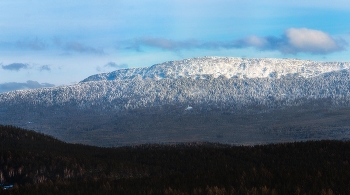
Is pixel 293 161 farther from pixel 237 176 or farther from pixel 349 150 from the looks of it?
pixel 237 176

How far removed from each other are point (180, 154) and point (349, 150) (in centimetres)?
973

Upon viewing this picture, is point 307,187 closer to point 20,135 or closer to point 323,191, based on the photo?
point 323,191

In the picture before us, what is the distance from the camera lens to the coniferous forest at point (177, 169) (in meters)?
18.4

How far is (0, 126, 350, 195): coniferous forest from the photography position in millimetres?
18359

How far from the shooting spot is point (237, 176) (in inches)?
806

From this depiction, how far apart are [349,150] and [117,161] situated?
12713 mm

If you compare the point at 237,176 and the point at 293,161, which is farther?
the point at 293,161

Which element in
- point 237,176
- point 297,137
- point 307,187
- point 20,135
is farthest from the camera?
point 297,137

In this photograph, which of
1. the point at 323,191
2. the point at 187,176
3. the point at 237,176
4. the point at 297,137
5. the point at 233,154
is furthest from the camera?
the point at 297,137

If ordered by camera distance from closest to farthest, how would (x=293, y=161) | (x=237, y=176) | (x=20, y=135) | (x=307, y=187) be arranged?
(x=307, y=187) → (x=237, y=176) → (x=293, y=161) → (x=20, y=135)

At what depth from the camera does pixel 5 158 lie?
2898 centimetres

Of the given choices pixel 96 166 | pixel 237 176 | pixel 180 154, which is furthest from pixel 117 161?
pixel 237 176

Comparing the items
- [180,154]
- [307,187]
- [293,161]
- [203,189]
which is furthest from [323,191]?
A: [180,154]

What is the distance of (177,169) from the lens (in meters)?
29.0
